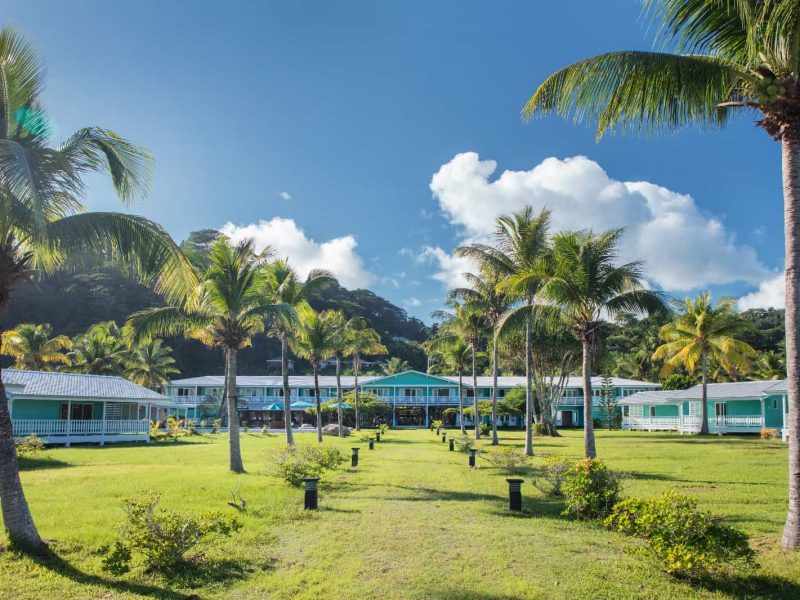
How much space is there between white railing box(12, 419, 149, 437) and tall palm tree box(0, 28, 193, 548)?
24846 mm

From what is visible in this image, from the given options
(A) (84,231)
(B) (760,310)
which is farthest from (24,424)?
(B) (760,310)

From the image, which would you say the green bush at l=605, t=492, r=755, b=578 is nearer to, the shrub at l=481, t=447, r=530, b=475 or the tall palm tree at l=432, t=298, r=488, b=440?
the shrub at l=481, t=447, r=530, b=475

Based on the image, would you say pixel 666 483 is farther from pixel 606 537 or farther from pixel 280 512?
pixel 280 512

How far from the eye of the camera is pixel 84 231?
8547mm

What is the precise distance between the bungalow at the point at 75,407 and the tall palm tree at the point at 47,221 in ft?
73.6

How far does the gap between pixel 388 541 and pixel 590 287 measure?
12216 mm

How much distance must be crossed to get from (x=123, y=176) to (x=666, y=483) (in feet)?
48.2

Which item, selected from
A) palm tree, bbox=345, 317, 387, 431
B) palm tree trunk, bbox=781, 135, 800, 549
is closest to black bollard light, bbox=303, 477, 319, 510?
palm tree trunk, bbox=781, 135, 800, 549

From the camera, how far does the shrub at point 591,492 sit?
438 inches

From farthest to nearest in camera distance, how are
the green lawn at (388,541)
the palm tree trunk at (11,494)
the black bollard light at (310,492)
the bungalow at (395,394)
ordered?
the bungalow at (395,394), the black bollard light at (310,492), the palm tree trunk at (11,494), the green lawn at (388,541)

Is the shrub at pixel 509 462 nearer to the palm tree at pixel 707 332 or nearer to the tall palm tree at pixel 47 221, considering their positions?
the tall palm tree at pixel 47 221

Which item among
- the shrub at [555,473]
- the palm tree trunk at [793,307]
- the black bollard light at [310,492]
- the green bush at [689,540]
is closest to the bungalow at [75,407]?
the black bollard light at [310,492]

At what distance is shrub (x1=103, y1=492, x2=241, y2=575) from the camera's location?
292 inches

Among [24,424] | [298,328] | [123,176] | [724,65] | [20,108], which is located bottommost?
[24,424]
